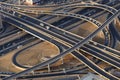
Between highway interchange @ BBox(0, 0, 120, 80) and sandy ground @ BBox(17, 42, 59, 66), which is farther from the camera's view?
sandy ground @ BBox(17, 42, 59, 66)

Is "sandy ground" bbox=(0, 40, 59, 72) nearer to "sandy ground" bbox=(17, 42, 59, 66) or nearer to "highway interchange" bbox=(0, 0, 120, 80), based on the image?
"sandy ground" bbox=(17, 42, 59, 66)

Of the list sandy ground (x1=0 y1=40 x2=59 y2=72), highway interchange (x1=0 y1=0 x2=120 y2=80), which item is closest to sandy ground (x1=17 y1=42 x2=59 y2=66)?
sandy ground (x1=0 y1=40 x2=59 y2=72)

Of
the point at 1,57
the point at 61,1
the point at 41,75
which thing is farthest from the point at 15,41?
the point at 61,1

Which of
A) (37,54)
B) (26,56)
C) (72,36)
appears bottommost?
(26,56)

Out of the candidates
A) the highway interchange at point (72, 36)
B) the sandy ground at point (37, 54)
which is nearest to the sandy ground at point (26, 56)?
the sandy ground at point (37, 54)

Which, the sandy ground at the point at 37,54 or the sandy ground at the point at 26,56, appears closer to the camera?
the sandy ground at the point at 26,56

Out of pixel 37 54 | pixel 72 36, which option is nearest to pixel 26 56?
pixel 37 54

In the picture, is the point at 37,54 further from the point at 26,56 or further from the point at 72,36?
the point at 72,36

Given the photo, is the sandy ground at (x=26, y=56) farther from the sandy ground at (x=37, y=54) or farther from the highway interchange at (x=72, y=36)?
the highway interchange at (x=72, y=36)

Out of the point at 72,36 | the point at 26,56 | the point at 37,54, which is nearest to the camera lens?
the point at 26,56
